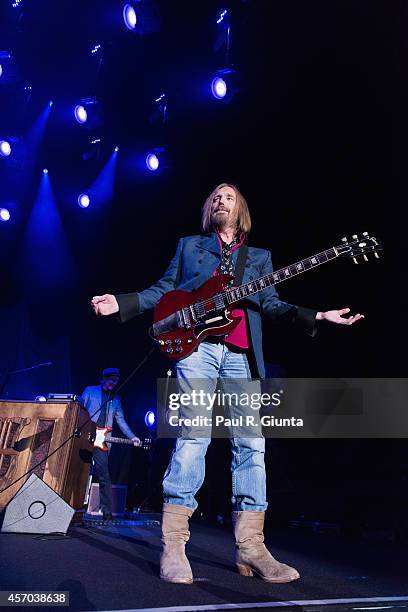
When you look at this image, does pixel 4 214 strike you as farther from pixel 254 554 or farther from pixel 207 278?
pixel 254 554

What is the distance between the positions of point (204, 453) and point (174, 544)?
1.42 ft

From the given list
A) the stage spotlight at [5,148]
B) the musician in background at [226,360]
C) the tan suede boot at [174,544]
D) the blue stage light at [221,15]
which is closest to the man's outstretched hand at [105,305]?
the musician in background at [226,360]

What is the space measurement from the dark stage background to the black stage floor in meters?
2.92

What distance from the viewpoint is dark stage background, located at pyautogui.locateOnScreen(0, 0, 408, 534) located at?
6320 mm

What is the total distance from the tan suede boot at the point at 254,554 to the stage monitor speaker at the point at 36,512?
75.1 inches

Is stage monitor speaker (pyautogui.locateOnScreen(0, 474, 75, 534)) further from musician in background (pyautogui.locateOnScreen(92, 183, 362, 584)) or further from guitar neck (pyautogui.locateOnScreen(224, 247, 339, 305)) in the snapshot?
guitar neck (pyautogui.locateOnScreen(224, 247, 339, 305))

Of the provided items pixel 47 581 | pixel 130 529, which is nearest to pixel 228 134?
pixel 130 529

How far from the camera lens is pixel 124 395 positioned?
37.2 ft

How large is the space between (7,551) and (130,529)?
2405mm

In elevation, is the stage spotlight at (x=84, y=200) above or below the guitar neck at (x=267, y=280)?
above

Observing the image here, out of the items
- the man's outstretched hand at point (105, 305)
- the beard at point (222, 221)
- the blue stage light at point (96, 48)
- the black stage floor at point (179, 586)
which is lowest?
the black stage floor at point (179, 586)

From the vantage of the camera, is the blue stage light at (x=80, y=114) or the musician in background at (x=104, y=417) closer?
the musician in background at (x=104, y=417)

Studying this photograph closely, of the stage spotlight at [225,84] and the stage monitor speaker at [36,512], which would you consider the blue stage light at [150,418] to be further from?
the stage monitor speaker at [36,512]

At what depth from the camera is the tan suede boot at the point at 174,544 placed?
Answer: 2.44 meters
